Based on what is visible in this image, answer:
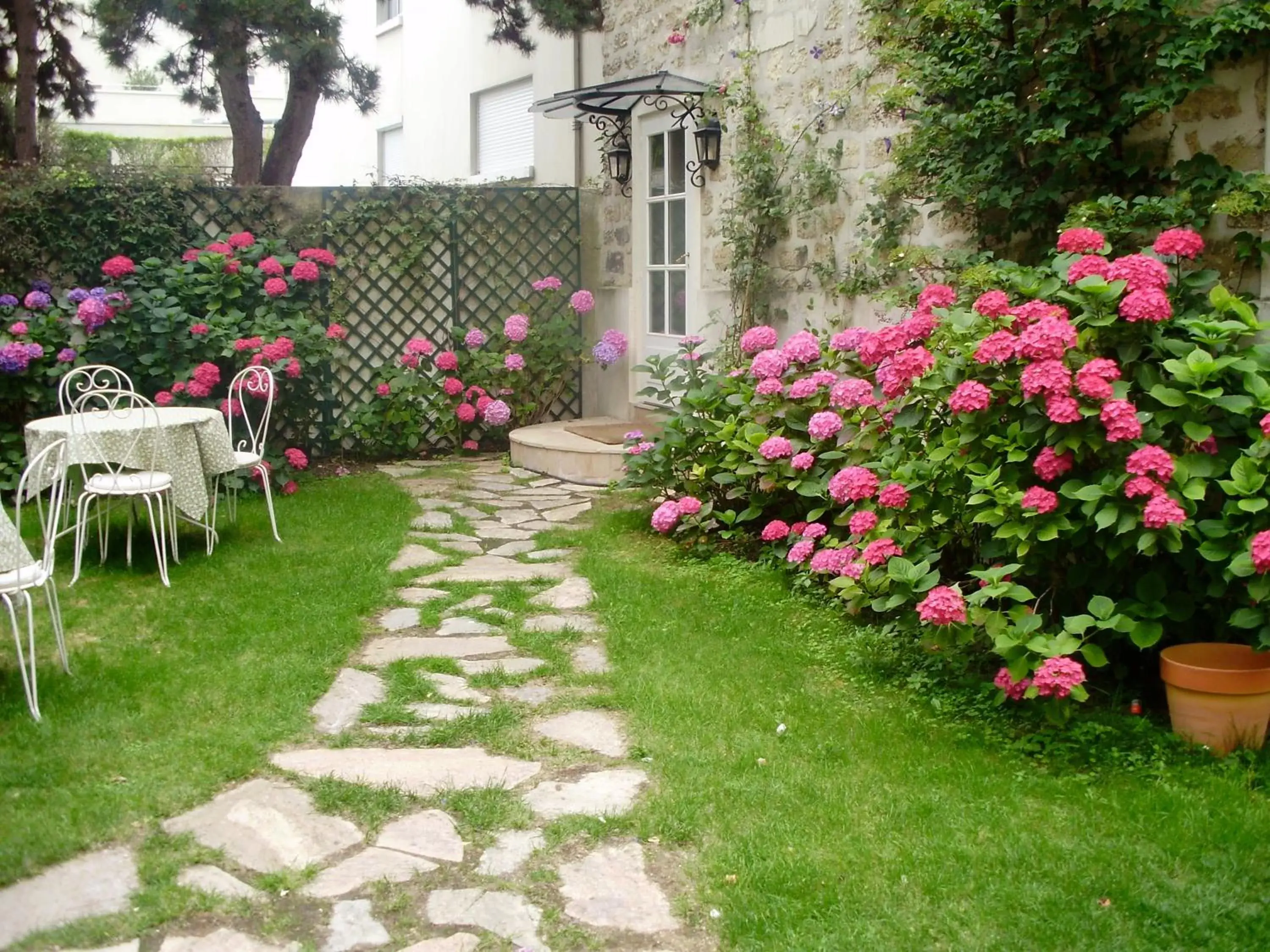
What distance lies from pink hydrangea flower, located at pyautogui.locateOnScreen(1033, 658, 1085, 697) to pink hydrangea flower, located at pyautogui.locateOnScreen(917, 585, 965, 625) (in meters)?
0.26

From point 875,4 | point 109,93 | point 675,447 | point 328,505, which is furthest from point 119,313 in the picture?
point 109,93

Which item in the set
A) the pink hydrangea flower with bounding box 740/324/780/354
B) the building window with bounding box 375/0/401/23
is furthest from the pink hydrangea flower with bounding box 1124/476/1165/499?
the building window with bounding box 375/0/401/23

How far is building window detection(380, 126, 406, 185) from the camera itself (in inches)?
491

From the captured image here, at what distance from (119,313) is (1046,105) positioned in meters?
4.81

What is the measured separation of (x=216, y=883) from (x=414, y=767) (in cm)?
69

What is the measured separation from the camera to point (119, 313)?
6730 millimetres

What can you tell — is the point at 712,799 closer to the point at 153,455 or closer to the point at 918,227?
the point at 153,455

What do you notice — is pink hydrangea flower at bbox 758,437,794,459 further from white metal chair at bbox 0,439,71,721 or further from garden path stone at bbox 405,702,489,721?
white metal chair at bbox 0,439,71,721

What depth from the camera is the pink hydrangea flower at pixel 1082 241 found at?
3.60 meters

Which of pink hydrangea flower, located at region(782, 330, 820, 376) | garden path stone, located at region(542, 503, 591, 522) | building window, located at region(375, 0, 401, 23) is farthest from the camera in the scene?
building window, located at region(375, 0, 401, 23)

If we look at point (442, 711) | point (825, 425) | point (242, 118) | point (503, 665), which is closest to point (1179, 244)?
point (825, 425)

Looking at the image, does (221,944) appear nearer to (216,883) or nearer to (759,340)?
(216,883)

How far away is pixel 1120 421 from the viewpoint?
10.3ft

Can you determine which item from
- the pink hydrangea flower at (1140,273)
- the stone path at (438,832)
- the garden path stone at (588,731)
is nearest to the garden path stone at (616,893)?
the stone path at (438,832)
